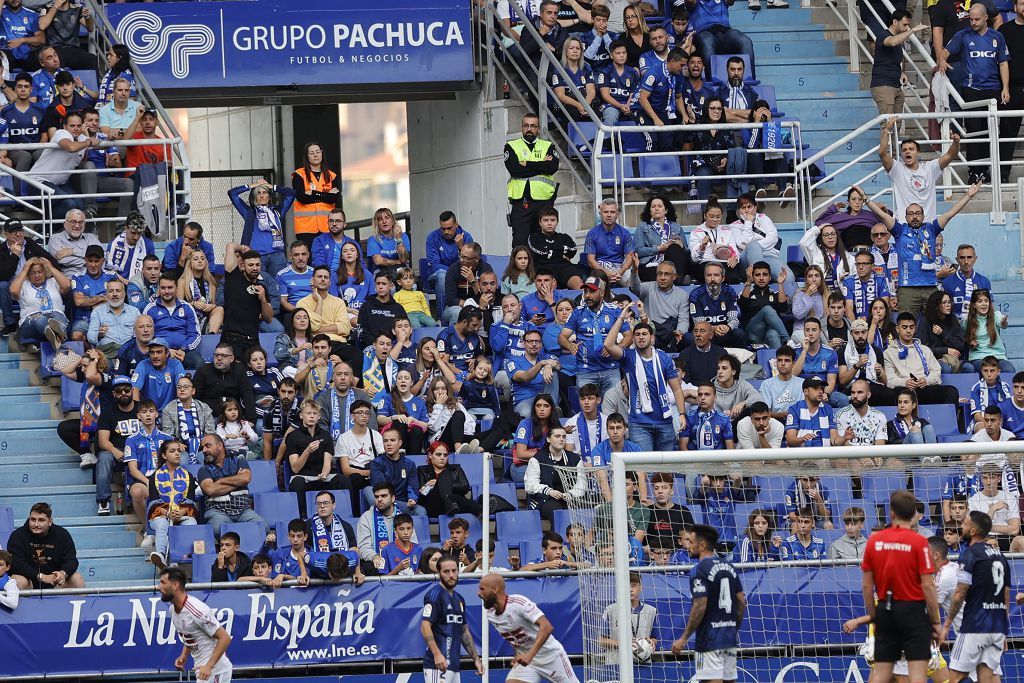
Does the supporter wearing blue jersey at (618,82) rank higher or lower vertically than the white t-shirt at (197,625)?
higher

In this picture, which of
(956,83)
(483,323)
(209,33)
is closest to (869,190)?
(956,83)

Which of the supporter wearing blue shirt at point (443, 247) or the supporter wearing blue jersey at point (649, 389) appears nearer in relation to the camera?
the supporter wearing blue jersey at point (649, 389)

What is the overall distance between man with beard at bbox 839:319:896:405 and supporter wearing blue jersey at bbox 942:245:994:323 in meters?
1.44

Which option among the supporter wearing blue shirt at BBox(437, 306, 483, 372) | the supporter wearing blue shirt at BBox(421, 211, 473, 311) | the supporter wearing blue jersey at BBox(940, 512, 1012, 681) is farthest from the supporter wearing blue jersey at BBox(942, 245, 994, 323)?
the supporter wearing blue jersey at BBox(940, 512, 1012, 681)

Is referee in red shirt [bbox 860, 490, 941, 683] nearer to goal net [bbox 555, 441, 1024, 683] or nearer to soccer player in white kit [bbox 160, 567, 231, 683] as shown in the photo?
goal net [bbox 555, 441, 1024, 683]

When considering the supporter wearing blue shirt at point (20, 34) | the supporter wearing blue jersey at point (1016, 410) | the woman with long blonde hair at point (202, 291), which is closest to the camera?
the supporter wearing blue jersey at point (1016, 410)

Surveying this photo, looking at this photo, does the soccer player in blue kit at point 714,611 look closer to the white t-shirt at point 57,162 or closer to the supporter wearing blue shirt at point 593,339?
the supporter wearing blue shirt at point 593,339

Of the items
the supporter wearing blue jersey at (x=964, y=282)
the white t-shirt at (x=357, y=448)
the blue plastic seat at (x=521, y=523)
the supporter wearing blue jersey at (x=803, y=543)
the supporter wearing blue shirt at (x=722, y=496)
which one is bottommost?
the supporter wearing blue jersey at (x=803, y=543)

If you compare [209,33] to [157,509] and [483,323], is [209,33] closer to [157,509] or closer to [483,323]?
[483,323]

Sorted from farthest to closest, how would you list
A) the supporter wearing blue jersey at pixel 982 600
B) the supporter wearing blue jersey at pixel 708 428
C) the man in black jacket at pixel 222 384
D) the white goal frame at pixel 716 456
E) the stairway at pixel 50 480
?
the man in black jacket at pixel 222 384 < the supporter wearing blue jersey at pixel 708 428 < the stairway at pixel 50 480 < the supporter wearing blue jersey at pixel 982 600 < the white goal frame at pixel 716 456

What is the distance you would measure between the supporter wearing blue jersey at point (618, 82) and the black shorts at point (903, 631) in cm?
1023

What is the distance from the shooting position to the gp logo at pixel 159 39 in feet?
73.7

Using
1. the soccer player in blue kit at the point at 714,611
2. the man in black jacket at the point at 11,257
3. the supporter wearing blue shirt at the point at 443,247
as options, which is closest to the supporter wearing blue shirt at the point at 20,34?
the man in black jacket at the point at 11,257

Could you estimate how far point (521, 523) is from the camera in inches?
673
